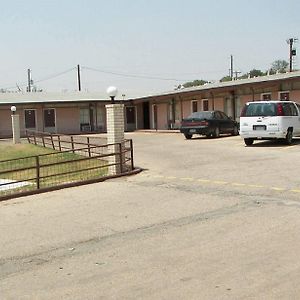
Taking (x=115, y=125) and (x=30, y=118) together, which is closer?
(x=115, y=125)

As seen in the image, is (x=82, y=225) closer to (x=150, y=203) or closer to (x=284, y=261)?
(x=150, y=203)

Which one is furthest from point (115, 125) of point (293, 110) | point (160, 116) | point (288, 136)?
point (160, 116)

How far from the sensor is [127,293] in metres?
4.83

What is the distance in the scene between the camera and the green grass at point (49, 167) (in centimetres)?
1356

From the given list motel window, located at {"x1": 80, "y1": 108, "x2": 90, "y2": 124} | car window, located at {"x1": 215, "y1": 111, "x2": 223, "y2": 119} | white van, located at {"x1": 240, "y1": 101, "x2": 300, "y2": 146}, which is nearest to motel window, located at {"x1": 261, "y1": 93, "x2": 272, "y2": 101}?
car window, located at {"x1": 215, "y1": 111, "x2": 223, "y2": 119}

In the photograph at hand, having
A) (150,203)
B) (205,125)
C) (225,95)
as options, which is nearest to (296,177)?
(150,203)

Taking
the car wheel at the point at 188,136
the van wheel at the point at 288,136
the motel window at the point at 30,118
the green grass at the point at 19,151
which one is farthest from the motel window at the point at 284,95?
the motel window at the point at 30,118

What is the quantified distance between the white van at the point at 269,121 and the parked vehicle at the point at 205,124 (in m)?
6.52

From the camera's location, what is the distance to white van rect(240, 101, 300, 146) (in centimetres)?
1962

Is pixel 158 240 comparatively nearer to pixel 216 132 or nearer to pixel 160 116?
pixel 216 132

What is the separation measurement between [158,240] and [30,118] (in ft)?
126

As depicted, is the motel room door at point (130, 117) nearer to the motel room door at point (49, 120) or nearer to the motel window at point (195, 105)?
the motel room door at point (49, 120)

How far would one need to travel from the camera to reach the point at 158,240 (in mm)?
6762

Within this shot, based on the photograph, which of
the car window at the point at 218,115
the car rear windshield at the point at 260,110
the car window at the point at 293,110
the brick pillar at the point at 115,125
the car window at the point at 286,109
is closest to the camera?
the brick pillar at the point at 115,125
